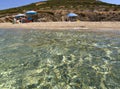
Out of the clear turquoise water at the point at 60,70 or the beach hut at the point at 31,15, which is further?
the beach hut at the point at 31,15

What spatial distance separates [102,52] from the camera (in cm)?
1175

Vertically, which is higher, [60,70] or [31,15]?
[60,70]

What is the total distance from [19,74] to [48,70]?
3.76 ft

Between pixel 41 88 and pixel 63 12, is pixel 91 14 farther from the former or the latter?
pixel 41 88

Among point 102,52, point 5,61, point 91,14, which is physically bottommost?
point 91,14

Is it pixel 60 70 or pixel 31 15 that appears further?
pixel 31 15

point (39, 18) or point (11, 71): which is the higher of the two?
point (11, 71)

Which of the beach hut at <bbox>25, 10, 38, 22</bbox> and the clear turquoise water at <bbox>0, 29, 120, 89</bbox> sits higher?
the clear turquoise water at <bbox>0, 29, 120, 89</bbox>

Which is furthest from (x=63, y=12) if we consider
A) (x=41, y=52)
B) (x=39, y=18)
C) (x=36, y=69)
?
(x=36, y=69)

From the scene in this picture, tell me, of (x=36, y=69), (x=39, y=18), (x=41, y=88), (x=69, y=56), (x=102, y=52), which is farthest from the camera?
(x=39, y=18)

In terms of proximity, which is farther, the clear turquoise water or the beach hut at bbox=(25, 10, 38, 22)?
the beach hut at bbox=(25, 10, 38, 22)

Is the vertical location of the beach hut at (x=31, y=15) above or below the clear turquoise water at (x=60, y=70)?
below

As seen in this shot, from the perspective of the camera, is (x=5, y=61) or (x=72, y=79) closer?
(x=72, y=79)

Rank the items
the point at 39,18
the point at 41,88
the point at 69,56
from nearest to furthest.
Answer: the point at 41,88
the point at 69,56
the point at 39,18
